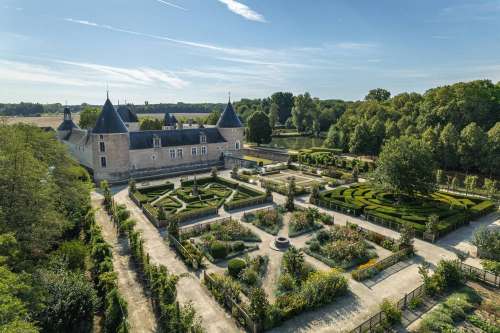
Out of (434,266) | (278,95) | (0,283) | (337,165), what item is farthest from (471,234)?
(278,95)

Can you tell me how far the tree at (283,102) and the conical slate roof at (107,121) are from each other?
82644 millimetres

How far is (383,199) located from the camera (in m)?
30.2

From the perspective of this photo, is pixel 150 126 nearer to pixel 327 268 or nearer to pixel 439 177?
pixel 439 177

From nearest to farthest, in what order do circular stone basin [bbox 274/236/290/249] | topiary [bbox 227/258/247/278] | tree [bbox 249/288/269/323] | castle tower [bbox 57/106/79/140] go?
tree [bbox 249/288/269/323]
topiary [bbox 227/258/247/278]
circular stone basin [bbox 274/236/290/249]
castle tower [bbox 57/106/79/140]

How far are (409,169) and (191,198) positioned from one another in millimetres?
21991

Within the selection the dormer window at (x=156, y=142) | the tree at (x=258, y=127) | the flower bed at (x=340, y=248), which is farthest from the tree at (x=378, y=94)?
the flower bed at (x=340, y=248)

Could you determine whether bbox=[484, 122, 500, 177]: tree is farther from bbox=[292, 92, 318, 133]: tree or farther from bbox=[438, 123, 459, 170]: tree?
bbox=[292, 92, 318, 133]: tree

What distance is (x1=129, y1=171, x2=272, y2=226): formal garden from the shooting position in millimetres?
26772

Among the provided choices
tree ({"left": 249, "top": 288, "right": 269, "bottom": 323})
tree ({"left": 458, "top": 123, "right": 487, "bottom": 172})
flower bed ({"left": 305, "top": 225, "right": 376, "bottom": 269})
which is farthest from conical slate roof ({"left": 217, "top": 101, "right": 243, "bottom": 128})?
tree ({"left": 249, "top": 288, "right": 269, "bottom": 323})

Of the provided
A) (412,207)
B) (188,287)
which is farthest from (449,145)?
(188,287)

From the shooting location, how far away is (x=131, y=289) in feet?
54.4

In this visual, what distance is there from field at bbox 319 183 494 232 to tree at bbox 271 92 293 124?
8662 centimetres

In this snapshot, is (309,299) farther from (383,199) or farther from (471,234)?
(383,199)

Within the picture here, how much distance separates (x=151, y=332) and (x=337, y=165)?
41487 millimetres
